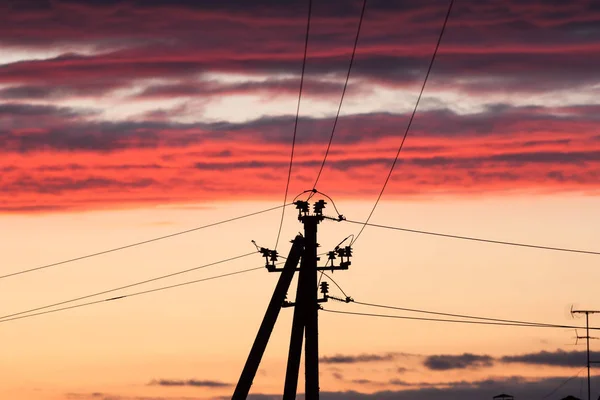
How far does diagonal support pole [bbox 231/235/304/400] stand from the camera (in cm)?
5116

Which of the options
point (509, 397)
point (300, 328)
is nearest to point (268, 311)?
point (300, 328)

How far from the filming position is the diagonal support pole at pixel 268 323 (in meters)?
51.2

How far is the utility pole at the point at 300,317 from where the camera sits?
51500mm

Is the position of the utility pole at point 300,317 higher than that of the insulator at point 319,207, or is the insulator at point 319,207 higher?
the insulator at point 319,207

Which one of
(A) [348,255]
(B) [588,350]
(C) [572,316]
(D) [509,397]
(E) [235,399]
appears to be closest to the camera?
(E) [235,399]

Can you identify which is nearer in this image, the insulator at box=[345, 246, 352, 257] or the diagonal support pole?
the diagonal support pole

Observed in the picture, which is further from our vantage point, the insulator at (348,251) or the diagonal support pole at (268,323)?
the insulator at (348,251)

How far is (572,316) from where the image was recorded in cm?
8138

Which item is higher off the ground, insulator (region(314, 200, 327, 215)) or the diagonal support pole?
insulator (region(314, 200, 327, 215))

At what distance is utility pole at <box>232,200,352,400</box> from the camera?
169ft

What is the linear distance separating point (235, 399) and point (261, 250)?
19.6 ft

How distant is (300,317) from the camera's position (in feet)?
172

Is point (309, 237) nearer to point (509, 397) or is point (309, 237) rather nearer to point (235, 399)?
point (235, 399)

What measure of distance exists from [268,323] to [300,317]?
108cm
